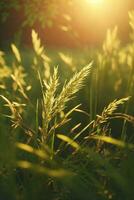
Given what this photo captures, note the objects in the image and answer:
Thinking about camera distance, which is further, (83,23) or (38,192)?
(83,23)

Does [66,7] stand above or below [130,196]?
above

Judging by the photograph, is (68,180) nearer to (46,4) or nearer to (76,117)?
(76,117)

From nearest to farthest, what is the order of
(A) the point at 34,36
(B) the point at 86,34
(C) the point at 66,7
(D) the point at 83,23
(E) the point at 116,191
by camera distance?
(E) the point at 116,191, (A) the point at 34,36, (C) the point at 66,7, (D) the point at 83,23, (B) the point at 86,34

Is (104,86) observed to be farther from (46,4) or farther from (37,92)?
(46,4)

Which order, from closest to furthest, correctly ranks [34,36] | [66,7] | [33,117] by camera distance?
1. [34,36]
2. [33,117]
3. [66,7]

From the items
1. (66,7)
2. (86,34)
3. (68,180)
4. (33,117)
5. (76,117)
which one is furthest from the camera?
(86,34)

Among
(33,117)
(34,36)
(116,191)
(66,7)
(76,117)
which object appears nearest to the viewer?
(116,191)

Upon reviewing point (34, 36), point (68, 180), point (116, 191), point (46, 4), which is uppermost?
point (46, 4)

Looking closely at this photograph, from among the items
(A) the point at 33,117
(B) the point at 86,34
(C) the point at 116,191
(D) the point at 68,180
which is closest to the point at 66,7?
(A) the point at 33,117

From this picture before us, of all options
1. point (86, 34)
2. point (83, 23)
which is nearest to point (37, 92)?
point (83, 23)
